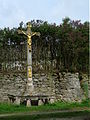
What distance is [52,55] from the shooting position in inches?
875

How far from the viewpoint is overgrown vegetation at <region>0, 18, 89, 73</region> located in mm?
21234

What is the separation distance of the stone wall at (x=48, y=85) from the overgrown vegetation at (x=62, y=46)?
0.85 meters

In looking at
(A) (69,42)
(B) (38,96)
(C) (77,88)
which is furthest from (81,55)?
(B) (38,96)

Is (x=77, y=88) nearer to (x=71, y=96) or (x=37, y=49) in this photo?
(x=71, y=96)

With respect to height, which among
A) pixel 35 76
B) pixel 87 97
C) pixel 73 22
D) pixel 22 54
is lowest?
pixel 87 97

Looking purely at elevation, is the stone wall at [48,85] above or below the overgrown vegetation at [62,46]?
below

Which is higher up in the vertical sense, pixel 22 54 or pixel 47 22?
pixel 47 22

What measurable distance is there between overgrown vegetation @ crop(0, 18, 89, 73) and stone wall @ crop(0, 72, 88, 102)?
0.85m

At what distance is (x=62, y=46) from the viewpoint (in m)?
22.7

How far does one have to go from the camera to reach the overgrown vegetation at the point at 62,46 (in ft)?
69.7

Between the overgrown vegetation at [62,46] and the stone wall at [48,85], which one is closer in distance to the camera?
the stone wall at [48,85]

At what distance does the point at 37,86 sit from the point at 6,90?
77.9 inches

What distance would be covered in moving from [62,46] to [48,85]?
4.14m

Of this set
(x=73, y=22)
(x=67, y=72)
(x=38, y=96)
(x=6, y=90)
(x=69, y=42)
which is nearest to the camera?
(x=38, y=96)
